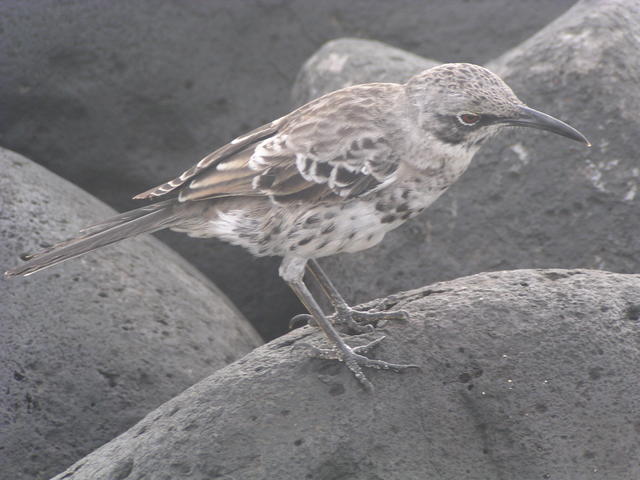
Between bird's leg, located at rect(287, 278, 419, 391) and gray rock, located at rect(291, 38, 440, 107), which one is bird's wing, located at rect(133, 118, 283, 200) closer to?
bird's leg, located at rect(287, 278, 419, 391)

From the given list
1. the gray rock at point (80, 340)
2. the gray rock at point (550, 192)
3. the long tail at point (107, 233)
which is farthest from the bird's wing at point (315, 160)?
the gray rock at point (550, 192)

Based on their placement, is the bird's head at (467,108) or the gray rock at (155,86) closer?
the bird's head at (467,108)

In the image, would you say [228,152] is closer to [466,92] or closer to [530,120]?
[466,92]

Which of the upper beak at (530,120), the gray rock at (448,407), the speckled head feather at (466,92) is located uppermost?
the speckled head feather at (466,92)

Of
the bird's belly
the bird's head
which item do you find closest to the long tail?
the bird's belly

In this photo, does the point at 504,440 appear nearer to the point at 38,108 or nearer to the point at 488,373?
the point at 488,373

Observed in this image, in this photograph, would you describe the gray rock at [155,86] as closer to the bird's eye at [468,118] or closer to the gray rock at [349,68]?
the gray rock at [349,68]
